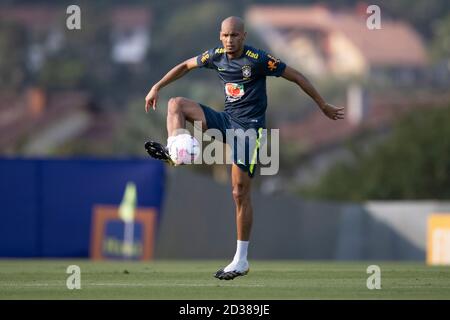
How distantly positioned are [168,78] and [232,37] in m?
0.89

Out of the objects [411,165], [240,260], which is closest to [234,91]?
[240,260]

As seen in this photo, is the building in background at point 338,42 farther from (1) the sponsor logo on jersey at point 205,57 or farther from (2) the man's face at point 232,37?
(2) the man's face at point 232,37

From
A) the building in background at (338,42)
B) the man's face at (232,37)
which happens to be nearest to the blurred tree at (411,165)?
the man's face at (232,37)

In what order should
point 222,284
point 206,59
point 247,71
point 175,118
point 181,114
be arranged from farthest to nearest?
A: point 206,59 → point 247,71 → point 181,114 → point 175,118 → point 222,284

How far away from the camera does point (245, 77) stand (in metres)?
14.0

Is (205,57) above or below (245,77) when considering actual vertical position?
above

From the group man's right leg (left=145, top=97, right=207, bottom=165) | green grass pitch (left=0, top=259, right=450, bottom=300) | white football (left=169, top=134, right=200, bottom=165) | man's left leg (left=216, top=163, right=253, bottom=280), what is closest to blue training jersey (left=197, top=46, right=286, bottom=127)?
man's right leg (left=145, top=97, right=207, bottom=165)

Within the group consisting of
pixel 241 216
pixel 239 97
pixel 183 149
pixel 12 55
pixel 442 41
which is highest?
pixel 442 41

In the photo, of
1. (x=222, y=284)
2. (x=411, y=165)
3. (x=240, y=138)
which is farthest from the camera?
(x=411, y=165)

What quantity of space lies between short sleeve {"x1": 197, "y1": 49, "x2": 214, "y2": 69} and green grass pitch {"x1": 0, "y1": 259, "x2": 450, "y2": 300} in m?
2.17

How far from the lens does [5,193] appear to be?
92.5 ft

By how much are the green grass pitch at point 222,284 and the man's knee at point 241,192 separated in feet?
2.64

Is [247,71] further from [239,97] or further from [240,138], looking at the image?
[240,138]
